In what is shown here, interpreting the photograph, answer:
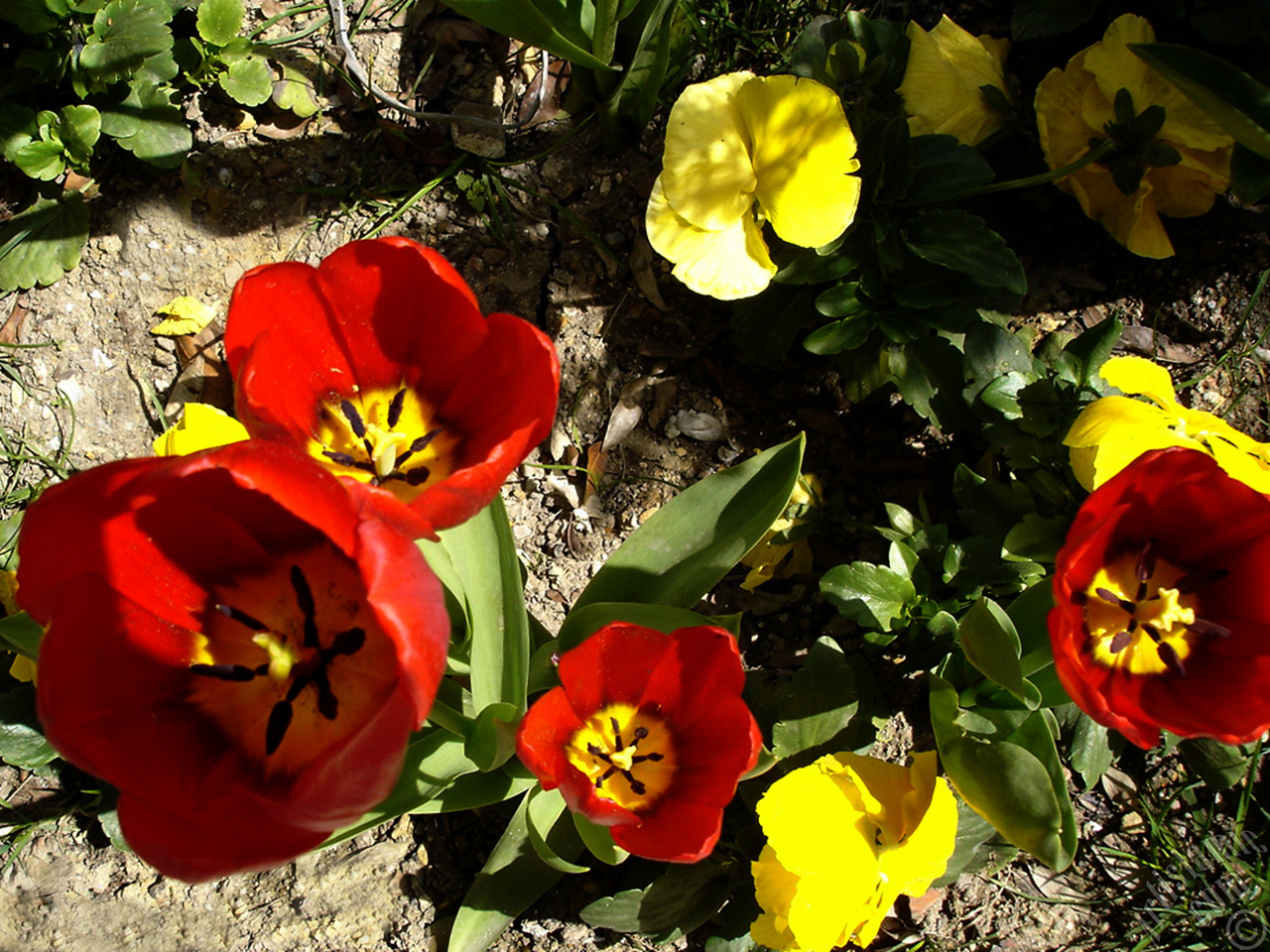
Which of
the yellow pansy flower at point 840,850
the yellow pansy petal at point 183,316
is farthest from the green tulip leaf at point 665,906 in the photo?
the yellow pansy petal at point 183,316

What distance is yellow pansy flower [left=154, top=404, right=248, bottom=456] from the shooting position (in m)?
1.57

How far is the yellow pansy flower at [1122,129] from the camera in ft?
7.00

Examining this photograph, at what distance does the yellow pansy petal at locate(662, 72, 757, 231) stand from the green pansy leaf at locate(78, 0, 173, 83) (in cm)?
117

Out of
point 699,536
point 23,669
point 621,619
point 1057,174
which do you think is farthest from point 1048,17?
point 23,669

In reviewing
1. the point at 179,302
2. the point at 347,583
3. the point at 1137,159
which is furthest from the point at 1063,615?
the point at 179,302

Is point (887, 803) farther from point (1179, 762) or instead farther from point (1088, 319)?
point (1088, 319)

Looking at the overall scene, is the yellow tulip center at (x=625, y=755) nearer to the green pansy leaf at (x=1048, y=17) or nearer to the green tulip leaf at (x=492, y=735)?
the green tulip leaf at (x=492, y=735)

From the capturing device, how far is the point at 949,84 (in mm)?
2201

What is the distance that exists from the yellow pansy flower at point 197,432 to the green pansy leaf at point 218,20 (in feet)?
3.41

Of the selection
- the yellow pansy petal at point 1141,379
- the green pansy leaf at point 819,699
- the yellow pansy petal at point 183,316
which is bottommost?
the green pansy leaf at point 819,699

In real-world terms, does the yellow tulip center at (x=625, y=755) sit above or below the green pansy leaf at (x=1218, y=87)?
below

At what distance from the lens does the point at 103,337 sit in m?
2.25

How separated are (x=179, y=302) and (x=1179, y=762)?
2.57 meters

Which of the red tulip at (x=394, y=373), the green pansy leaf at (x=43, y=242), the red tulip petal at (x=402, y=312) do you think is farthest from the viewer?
the green pansy leaf at (x=43, y=242)
